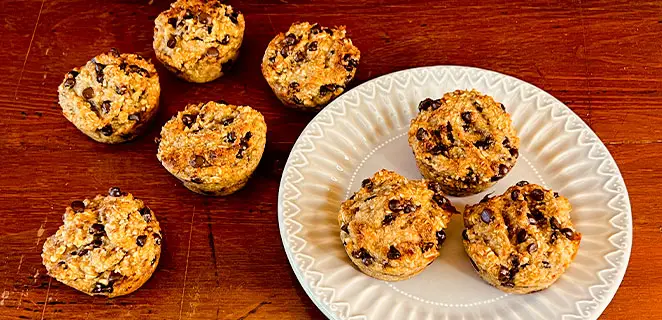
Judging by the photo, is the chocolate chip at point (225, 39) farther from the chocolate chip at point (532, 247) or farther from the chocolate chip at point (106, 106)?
the chocolate chip at point (532, 247)

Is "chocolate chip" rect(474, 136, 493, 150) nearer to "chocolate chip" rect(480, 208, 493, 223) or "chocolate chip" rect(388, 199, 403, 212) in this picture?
"chocolate chip" rect(480, 208, 493, 223)

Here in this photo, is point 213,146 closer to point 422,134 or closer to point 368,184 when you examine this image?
point 368,184

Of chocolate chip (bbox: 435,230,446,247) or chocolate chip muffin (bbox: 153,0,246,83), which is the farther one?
chocolate chip muffin (bbox: 153,0,246,83)

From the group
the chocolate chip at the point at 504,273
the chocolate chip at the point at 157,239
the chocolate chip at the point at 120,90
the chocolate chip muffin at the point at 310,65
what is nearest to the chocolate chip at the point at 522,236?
the chocolate chip at the point at 504,273

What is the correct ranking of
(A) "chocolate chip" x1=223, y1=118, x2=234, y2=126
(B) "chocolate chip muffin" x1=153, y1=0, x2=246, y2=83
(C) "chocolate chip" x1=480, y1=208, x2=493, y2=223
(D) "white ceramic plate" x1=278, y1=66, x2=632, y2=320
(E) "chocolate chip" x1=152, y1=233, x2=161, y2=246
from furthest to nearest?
(B) "chocolate chip muffin" x1=153, y1=0, x2=246, y2=83 < (A) "chocolate chip" x1=223, y1=118, x2=234, y2=126 < (E) "chocolate chip" x1=152, y1=233, x2=161, y2=246 < (D) "white ceramic plate" x1=278, y1=66, x2=632, y2=320 < (C) "chocolate chip" x1=480, y1=208, x2=493, y2=223

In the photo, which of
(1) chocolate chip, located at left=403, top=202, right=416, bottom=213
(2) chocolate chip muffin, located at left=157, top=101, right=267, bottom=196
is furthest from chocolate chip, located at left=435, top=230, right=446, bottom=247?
(2) chocolate chip muffin, located at left=157, top=101, right=267, bottom=196

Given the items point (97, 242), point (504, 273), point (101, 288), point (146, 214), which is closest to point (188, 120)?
point (146, 214)
